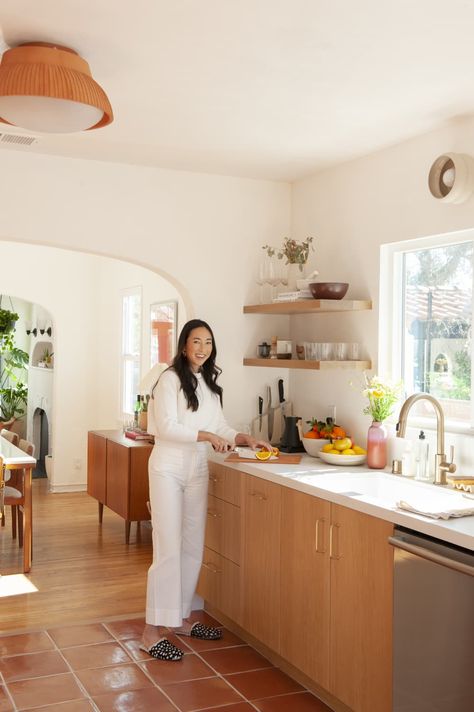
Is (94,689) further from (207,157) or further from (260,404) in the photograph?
(207,157)

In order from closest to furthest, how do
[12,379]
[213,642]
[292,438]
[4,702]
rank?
[4,702]
[213,642]
[292,438]
[12,379]

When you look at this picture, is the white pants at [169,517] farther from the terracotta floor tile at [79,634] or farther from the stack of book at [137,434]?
the stack of book at [137,434]

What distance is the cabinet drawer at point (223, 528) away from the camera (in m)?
4.12

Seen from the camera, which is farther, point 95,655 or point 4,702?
point 95,655

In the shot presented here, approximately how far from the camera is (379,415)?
411 centimetres

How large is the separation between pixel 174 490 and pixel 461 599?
1.72m

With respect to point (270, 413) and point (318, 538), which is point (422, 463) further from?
point (270, 413)

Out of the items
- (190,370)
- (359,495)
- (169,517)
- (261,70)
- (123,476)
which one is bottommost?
(123,476)

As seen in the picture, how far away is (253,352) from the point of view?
506 cm

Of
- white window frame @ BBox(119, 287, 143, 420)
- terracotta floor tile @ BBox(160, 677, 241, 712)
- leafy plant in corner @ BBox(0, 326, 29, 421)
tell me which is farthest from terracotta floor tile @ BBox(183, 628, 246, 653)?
leafy plant in corner @ BBox(0, 326, 29, 421)

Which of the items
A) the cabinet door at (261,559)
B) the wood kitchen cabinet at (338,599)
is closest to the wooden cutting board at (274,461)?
the cabinet door at (261,559)

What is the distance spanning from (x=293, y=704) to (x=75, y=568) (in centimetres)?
244

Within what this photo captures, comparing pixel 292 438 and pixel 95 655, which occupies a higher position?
pixel 292 438

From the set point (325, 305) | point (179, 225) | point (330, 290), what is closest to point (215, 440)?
point (325, 305)
